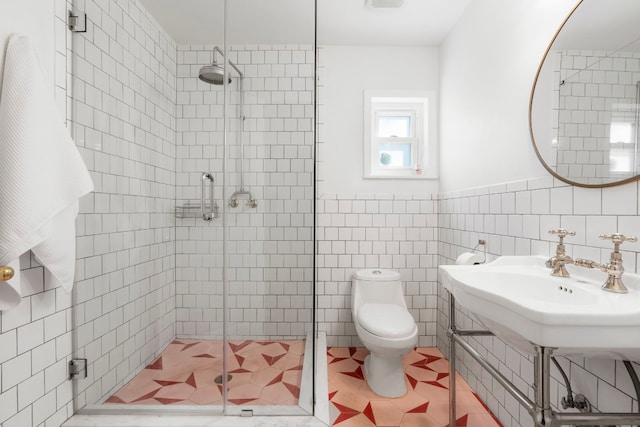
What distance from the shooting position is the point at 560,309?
0.77 m

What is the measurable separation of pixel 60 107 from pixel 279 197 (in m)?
1.09

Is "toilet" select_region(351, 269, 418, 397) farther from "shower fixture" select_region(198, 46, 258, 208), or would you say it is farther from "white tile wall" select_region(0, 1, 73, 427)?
"white tile wall" select_region(0, 1, 73, 427)

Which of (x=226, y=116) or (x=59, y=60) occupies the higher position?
(x=59, y=60)

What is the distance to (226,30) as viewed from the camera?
5.33 feet

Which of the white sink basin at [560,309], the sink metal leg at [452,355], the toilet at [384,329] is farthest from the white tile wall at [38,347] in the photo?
the sink metal leg at [452,355]

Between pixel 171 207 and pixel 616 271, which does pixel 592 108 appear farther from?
pixel 171 207

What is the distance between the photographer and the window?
8.68 ft

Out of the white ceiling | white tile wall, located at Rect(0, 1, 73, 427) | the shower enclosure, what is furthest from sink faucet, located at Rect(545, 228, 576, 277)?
white tile wall, located at Rect(0, 1, 73, 427)

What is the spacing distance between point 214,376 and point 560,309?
4.83 ft

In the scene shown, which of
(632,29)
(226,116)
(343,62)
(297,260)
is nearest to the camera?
(632,29)

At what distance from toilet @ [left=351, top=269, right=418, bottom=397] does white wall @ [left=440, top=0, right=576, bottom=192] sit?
92cm

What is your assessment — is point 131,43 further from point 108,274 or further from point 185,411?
point 185,411

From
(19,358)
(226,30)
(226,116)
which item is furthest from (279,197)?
(19,358)

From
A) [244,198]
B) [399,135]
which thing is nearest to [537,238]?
[244,198]
